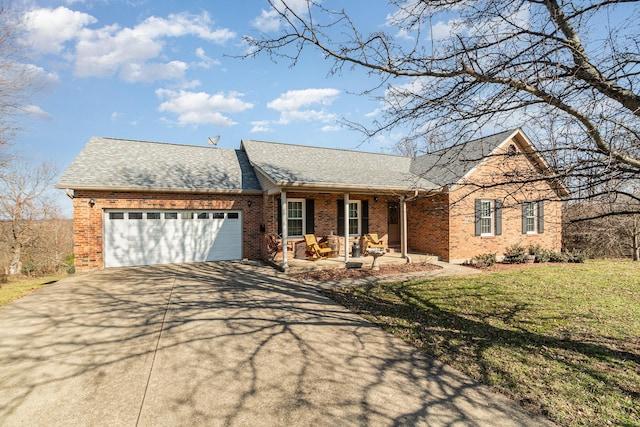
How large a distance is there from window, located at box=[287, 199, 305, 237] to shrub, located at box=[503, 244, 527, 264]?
876 centimetres

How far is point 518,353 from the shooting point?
4176 millimetres

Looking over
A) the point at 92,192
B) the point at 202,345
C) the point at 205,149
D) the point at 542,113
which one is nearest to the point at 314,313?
the point at 202,345

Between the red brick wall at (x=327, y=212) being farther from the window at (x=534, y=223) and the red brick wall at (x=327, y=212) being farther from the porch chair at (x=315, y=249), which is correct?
the window at (x=534, y=223)

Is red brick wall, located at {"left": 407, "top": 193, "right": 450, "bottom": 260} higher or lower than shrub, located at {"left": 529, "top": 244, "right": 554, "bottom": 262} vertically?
higher

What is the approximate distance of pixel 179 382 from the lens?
342 centimetres

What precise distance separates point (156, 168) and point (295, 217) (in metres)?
6.04

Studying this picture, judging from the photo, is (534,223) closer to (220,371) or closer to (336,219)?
(336,219)

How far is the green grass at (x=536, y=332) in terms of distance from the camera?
3.19 m

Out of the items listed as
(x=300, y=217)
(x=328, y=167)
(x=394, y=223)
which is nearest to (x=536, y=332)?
(x=300, y=217)

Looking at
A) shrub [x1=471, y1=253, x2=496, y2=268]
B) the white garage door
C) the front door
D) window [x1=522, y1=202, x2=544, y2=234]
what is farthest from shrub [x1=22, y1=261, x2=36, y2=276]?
window [x1=522, y1=202, x2=544, y2=234]

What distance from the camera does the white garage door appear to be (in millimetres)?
10547

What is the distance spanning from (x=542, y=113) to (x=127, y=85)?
47.3ft

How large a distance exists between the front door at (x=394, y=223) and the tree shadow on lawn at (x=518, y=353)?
7627 millimetres

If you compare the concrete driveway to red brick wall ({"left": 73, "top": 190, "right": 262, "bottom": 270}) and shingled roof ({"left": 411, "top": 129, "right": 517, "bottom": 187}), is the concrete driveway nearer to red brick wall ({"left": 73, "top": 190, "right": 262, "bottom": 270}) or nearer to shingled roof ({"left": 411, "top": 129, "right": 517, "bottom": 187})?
red brick wall ({"left": 73, "top": 190, "right": 262, "bottom": 270})
